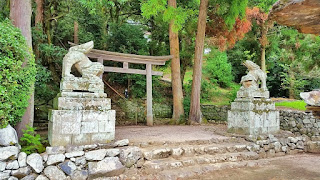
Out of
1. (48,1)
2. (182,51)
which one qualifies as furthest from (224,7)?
(48,1)

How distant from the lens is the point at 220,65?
56.8 ft

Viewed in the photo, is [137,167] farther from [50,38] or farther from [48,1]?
[48,1]

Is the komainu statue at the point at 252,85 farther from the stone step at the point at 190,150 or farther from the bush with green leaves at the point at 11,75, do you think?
the bush with green leaves at the point at 11,75

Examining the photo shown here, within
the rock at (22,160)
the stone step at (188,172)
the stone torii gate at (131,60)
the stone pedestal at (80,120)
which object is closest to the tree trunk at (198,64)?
the stone torii gate at (131,60)

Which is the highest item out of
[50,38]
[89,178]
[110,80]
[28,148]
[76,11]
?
[76,11]

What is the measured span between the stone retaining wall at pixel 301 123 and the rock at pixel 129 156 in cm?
699

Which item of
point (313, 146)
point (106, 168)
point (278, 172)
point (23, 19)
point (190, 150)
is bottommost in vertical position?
point (278, 172)

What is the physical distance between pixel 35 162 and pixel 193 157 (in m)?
3.42

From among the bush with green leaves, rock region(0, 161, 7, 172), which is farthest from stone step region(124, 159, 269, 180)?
the bush with green leaves

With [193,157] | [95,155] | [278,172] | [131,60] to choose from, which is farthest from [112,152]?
[131,60]

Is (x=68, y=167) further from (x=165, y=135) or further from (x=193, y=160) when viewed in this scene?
(x=165, y=135)

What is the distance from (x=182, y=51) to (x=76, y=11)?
6.21 metres

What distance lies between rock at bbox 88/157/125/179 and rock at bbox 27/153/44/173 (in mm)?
879

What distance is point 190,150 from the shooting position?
5.28m
